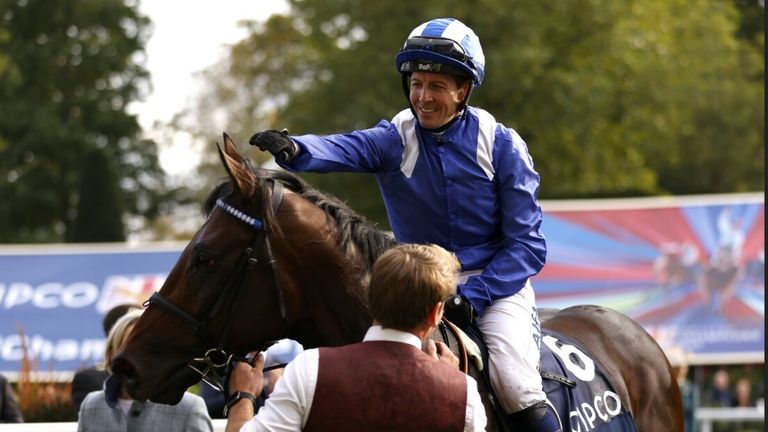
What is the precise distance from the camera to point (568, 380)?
15.1 feet

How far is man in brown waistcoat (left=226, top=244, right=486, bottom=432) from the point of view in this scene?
3225 millimetres

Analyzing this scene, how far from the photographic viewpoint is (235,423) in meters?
3.51

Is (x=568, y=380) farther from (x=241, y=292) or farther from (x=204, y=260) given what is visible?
(x=204, y=260)

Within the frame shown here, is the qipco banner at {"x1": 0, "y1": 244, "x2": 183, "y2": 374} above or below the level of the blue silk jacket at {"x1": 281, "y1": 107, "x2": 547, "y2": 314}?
below

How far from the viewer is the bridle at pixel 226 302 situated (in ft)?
12.8

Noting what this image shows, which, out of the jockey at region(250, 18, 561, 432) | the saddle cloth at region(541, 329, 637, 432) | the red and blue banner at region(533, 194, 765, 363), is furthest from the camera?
the red and blue banner at region(533, 194, 765, 363)

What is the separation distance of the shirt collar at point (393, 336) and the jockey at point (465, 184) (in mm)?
839

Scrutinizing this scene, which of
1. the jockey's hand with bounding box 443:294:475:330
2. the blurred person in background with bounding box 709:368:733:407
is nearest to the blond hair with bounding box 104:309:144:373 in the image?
the jockey's hand with bounding box 443:294:475:330

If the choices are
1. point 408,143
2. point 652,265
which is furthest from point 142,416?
point 652,265

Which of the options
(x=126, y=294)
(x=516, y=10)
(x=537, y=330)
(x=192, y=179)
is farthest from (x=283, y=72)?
(x=537, y=330)

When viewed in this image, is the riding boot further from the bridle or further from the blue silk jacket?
the bridle

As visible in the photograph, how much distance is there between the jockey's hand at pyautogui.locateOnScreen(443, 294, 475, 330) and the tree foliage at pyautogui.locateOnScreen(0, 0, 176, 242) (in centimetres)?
3124

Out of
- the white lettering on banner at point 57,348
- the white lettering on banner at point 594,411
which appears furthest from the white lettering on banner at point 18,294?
the white lettering on banner at point 594,411

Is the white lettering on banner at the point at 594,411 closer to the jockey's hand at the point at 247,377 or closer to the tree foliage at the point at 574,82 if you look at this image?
the jockey's hand at the point at 247,377
